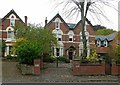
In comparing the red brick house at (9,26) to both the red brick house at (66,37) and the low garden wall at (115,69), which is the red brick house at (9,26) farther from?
the low garden wall at (115,69)

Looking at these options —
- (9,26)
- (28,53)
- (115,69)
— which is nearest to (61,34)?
(9,26)

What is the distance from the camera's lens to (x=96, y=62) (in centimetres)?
2952

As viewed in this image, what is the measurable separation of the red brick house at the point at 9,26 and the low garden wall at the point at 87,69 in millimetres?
25809

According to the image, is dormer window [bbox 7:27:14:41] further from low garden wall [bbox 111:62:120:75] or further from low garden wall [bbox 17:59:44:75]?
low garden wall [bbox 111:62:120:75]

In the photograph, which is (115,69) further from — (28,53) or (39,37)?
(39,37)

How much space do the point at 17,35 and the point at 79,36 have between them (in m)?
18.7

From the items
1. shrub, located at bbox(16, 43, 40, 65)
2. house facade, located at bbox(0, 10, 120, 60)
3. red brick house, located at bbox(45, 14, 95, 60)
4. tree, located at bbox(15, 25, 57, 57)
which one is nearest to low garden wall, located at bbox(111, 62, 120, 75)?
shrub, located at bbox(16, 43, 40, 65)

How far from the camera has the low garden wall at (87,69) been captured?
90.4 feet

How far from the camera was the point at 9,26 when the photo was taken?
51.6 m

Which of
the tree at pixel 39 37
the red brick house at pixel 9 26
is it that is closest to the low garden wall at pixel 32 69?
the tree at pixel 39 37

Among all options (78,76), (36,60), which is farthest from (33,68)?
(78,76)

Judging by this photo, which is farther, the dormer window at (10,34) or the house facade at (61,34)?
the house facade at (61,34)

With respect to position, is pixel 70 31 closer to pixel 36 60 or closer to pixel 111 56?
pixel 111 56

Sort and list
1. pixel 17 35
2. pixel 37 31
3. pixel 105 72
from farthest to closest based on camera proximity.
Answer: pixel 17 35
pixel 37 31
pixel 105 72
